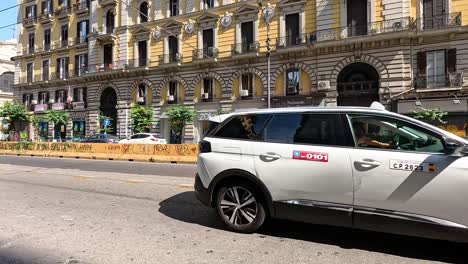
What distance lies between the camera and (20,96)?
173 feet

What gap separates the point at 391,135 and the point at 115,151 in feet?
63.6

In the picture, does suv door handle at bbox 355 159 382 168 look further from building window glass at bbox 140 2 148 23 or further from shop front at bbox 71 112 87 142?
shop front at bbox 71 112 87 142

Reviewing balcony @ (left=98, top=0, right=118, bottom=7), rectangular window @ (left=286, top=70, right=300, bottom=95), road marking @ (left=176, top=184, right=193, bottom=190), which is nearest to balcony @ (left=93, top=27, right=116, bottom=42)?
balcony @ (left=98, top=0, right=118, bottom=7)

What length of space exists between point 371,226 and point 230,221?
191 cm

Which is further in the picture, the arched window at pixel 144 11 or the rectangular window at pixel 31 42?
the rectangular window at pixel 31 42

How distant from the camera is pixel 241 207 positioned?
523cm

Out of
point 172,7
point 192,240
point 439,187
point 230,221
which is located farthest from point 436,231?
point 172,7

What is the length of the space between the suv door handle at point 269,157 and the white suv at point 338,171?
1cm

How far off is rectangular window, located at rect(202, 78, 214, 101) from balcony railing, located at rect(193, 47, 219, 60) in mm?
2174

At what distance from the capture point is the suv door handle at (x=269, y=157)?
490 cm

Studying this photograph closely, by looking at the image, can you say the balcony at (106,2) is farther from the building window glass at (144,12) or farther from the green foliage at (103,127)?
the green foliage at (103,127)

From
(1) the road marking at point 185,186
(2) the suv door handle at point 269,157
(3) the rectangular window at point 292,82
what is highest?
(3) the rectangular window at point 292,82

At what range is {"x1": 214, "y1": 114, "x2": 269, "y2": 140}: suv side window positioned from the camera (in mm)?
5246

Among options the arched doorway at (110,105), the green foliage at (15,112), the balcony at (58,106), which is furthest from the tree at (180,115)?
the green foliage at (15,112)
